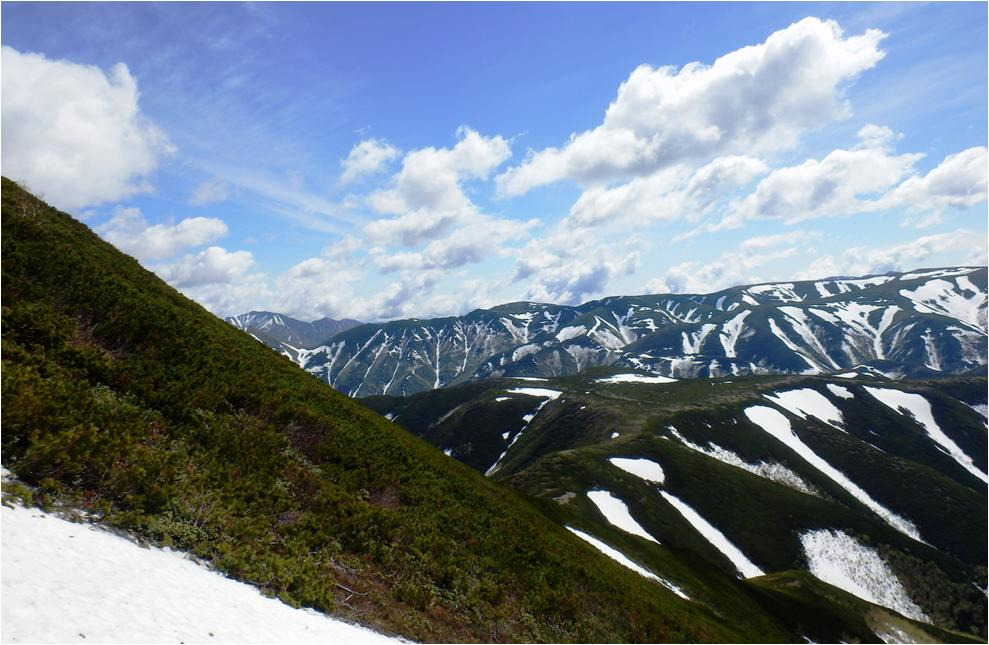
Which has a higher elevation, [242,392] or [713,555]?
[242,392]

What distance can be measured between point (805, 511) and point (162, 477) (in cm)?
10830

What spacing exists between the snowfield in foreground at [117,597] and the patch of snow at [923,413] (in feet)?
691

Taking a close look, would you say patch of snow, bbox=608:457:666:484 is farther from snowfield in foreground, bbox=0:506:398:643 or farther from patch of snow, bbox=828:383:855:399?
patch of snow, bbox=828:383:855:399

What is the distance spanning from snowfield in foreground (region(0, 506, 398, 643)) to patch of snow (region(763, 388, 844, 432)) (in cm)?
18510

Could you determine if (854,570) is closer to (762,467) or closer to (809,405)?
(762,467)

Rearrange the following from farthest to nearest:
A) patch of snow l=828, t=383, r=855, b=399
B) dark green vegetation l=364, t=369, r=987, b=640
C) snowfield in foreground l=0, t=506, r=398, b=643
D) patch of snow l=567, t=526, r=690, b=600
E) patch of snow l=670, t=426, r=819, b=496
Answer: patch of snow l=828, t=383, r=855, b=399 → patch of snow l=670, t=426, r=819, b=496 → dark green vegetation l=364, t=369, r=987, b=640 → patch of snow l=567, t=526, r=690, b=600 → snowfield in foreground l=0, t=506, r=398, b=643

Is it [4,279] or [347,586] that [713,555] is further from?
[4,279]

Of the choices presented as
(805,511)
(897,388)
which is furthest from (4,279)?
(897,388)

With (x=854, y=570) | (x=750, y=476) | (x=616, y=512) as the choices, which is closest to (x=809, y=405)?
(x=750, y=476)

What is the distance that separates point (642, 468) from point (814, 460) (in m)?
68.4

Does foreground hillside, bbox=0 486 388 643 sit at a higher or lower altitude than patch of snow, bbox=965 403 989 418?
lower

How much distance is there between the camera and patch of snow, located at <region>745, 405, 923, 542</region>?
11069 cm

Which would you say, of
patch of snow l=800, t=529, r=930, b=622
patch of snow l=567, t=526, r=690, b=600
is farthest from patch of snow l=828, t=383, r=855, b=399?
patch of snow l=567, t=526, r=690, b=600

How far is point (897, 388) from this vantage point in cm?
19750
